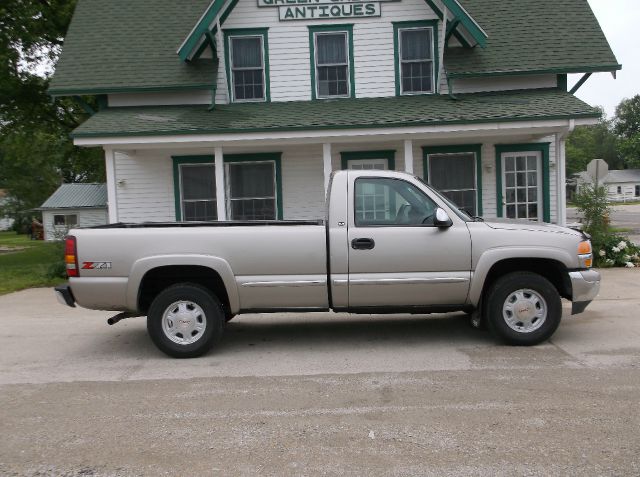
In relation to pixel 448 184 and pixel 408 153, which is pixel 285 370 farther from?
pixel 448 184

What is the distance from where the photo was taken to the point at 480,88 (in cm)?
1334

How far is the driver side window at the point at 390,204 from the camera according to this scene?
20.2 ft

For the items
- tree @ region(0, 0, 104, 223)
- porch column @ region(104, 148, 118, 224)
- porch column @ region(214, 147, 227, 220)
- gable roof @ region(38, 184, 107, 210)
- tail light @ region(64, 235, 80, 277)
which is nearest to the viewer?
tail light @ region(64, 235, 80, 277)

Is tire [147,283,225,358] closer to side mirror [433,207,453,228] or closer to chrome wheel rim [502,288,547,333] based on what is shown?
side mirror [433,207,453,228]

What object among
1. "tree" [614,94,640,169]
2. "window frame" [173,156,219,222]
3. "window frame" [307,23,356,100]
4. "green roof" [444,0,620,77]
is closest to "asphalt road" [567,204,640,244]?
"green roof" [444,0,620,77]

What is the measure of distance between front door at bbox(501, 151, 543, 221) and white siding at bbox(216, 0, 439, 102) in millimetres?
3358

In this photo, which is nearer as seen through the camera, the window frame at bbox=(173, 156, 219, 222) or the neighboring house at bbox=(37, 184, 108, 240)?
the window frame at bbox=(173, 156, 219, 222)

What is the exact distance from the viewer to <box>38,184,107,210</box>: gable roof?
128 ft

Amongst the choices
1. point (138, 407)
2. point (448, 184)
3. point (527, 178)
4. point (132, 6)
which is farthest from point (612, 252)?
point (132, 6)

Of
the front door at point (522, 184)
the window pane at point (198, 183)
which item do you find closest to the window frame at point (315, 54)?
the window pane at point (198, 183)

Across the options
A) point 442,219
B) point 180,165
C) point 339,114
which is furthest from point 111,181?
point 442,219

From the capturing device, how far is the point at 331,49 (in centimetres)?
1352

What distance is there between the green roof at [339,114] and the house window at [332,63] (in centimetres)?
39

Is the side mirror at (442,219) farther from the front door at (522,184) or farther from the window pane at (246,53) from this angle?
the window pane at (246,53)
